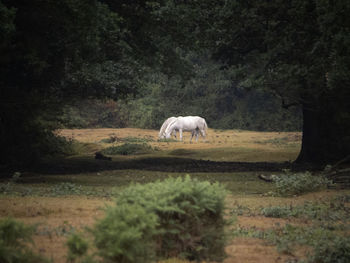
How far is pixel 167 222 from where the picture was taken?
594 centimetres

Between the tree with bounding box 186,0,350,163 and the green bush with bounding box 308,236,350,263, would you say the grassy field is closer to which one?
the green bush with bounding box 308,236,350,263

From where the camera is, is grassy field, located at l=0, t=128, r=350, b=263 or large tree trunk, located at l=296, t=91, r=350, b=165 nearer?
grassy field, located at l=0, t=128, r=350, b=263

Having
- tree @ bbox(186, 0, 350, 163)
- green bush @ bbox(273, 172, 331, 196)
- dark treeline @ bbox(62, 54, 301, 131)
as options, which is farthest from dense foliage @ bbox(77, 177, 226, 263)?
dark treeline @ bbox(62, 54, 301, 131)

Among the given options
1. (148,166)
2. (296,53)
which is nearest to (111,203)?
(296,53)

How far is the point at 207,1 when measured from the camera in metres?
20.3

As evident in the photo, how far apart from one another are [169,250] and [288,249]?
2330 millimetres

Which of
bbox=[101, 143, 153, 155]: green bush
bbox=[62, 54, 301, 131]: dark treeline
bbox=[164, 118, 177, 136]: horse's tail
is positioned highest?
bbox=[62, 54, 301, 131]: dark treeline

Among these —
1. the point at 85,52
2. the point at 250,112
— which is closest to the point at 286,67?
the point at 85,52

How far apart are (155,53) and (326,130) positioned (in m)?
6.93

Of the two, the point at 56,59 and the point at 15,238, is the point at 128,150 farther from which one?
the point at 15,238

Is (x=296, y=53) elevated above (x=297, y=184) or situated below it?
above

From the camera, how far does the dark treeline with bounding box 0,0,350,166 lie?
1479cm

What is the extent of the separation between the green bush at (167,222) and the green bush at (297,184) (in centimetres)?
806

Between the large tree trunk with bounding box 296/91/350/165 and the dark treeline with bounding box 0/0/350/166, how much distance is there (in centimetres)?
4
